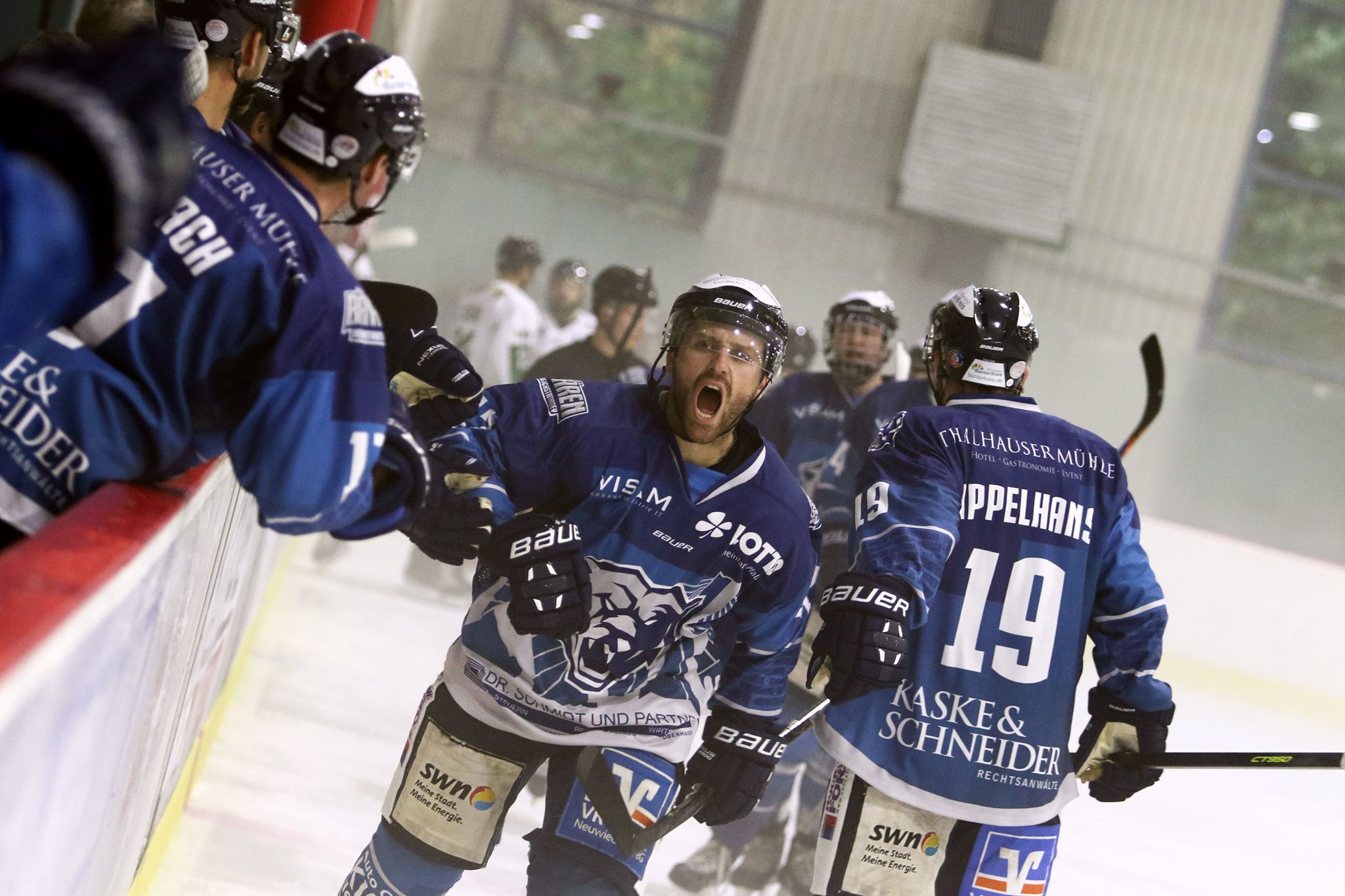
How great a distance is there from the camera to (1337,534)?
31.0 feet

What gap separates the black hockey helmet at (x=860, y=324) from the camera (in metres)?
4.07

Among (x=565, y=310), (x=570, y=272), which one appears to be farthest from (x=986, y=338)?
(x=565, y=310)

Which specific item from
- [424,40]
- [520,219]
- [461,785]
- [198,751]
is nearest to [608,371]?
[198,751]

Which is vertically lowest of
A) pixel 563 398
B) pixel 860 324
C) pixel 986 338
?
pixel 563 398

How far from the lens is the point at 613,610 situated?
2.12m

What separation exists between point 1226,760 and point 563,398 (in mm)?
1333

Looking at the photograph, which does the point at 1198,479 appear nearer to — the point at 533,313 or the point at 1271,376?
the point at 1271,376

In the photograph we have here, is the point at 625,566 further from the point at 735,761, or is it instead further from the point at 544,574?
the point at 735,761

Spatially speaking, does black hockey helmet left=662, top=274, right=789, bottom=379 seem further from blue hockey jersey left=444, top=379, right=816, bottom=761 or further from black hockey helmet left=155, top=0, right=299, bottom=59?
black hockey helmet left=155, top=0, right=299, bottom=59

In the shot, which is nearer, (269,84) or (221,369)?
(221,369)

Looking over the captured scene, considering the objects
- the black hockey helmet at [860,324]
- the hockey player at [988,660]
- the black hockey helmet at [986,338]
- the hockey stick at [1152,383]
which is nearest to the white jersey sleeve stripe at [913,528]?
the hockey player at [988,660]

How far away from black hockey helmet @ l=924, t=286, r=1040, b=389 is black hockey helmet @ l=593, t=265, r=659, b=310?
2.33 m

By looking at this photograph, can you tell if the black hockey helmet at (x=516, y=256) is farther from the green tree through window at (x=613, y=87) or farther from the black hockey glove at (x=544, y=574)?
the black hockey glove at (x=544, y=574)

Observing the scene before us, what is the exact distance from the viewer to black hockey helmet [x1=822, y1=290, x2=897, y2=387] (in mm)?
4066
